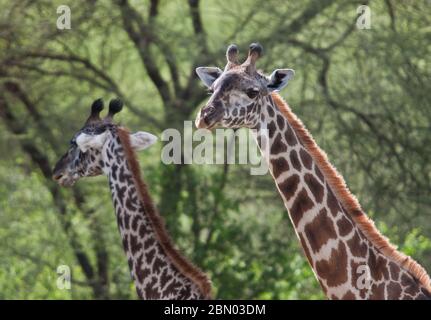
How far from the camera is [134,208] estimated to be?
1020 centimetres

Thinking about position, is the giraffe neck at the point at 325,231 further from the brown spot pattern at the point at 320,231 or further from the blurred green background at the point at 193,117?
the blurred green background at the point at 193,117

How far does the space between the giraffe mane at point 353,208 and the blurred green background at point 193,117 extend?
26.8 feet

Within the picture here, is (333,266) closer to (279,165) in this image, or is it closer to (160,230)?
(279,165)

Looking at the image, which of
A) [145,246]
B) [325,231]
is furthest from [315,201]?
[145,246]

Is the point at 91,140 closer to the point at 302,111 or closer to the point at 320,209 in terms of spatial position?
the point at 320,209

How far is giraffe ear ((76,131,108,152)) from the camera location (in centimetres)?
1049

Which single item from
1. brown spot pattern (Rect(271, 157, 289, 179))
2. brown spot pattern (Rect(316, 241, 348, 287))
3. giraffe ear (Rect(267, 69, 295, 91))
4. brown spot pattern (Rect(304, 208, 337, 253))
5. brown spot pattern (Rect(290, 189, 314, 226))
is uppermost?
giraffe ear (Rect(267, 69, 295, 91))

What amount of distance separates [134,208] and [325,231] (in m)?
2.38

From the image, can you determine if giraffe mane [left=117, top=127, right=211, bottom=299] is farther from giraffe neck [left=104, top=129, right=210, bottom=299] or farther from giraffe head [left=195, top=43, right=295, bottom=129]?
giraffe head [left=195, top=43, right=295, bottom=129]

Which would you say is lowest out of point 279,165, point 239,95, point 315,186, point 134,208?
point 134,208

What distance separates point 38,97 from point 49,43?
2.50 ft

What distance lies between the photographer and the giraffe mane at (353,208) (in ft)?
26.7
